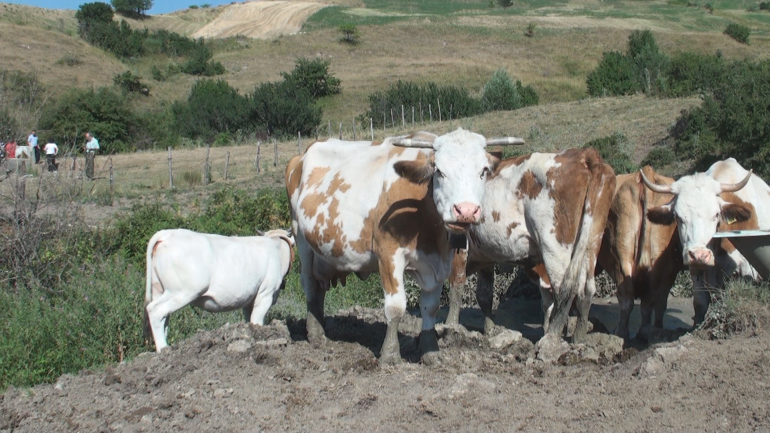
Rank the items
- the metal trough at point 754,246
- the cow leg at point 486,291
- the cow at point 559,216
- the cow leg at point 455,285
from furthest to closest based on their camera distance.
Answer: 1. the cow leg at point 486,291
2. the cow leg at point 455,285
3. the cow at point 559,216
4. the metal trough at point 754,246

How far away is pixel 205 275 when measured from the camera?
8.73 metres

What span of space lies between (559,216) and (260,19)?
102 meters

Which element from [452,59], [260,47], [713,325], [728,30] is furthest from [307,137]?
[728,30]

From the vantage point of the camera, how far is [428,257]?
23.9ft

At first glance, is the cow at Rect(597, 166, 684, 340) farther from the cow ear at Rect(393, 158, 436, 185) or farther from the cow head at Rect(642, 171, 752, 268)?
the cow ear at Rect(393, 158, 436, 185)

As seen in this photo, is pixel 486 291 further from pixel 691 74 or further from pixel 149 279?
pixel 691 74

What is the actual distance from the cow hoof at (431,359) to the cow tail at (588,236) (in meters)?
1.44

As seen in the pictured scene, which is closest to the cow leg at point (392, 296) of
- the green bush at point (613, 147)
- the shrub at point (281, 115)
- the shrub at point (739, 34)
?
the green bush at point (613, 147)

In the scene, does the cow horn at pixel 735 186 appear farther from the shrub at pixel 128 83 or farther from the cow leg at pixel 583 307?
the shrub at pixel 128 83

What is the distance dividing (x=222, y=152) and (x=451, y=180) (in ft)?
111

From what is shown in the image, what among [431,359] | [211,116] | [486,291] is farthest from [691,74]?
[431,359]

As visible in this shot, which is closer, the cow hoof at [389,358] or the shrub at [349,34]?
the cow hoof at [389,358]

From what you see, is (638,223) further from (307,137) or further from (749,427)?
(307,137)

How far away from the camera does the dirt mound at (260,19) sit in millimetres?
97938
